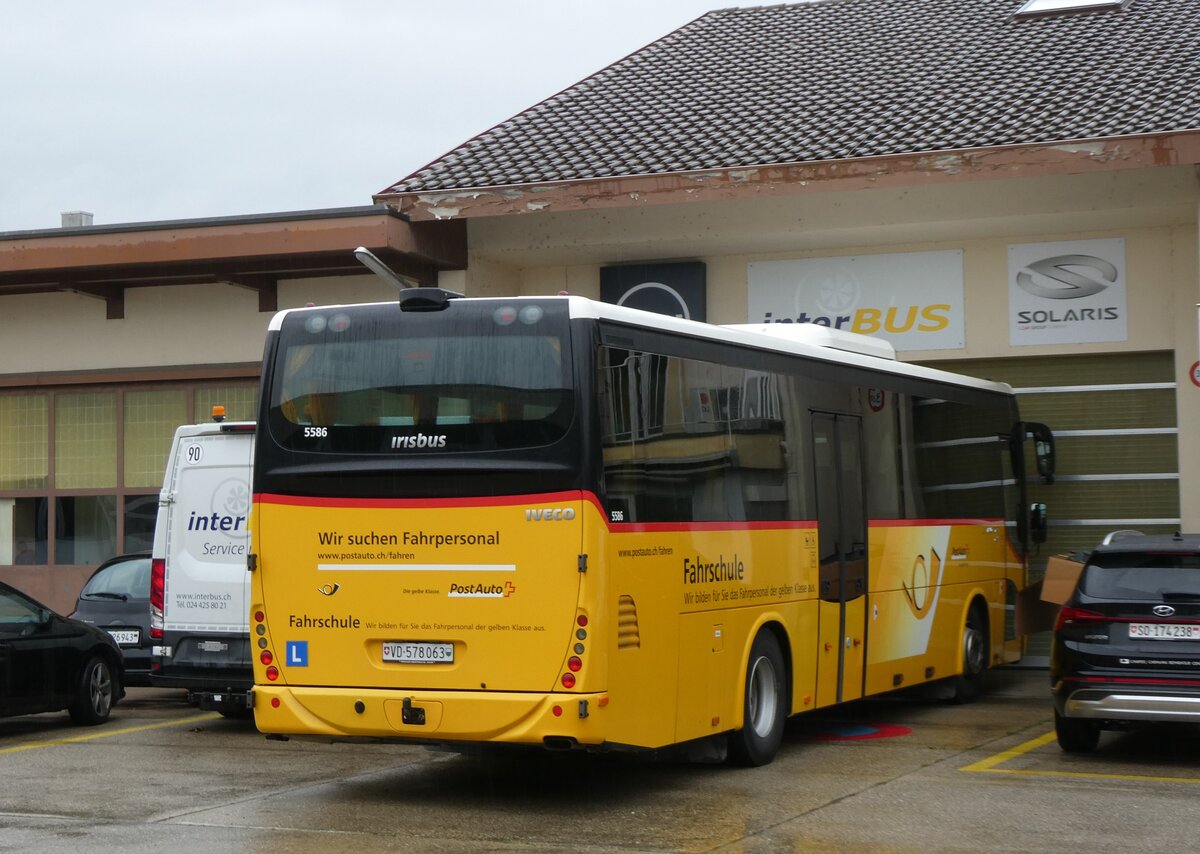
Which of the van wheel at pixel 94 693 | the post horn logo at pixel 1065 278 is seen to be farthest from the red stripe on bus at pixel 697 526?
the post horn logo at pixel 1065 278

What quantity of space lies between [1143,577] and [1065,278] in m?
8.15

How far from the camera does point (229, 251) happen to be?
18.9 m

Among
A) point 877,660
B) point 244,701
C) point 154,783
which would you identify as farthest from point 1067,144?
point 154,783

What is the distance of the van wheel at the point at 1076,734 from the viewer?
11219mm

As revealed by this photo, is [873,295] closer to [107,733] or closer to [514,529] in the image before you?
[107,733]

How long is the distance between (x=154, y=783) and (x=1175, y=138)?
11.7 meters

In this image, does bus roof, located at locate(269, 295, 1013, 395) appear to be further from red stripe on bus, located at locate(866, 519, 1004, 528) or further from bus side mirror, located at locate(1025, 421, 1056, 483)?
red stripe on bus, located at locate(866, 519, 1004, 528)

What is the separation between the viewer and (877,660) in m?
12.9

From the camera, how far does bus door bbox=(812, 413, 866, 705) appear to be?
11.9 metres

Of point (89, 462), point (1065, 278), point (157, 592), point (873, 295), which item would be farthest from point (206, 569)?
point (1065, 278)

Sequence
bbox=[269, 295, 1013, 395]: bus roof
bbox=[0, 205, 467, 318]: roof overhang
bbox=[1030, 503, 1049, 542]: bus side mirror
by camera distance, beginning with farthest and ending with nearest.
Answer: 1. bbox=[0, 205, 467, 318]: roof overhang
2. bbox=[1030, 503, 1049, 542]: bus side mirror
3. bbox=[269, 295, 1013, 395]: bus roof

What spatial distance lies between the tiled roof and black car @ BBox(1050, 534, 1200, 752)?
7138mm

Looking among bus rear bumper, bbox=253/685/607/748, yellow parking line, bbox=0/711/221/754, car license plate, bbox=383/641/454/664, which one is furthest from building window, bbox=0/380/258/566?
car license plate, bbox=383/641/454/664

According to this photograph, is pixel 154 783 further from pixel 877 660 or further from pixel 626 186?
pixel 626 186
